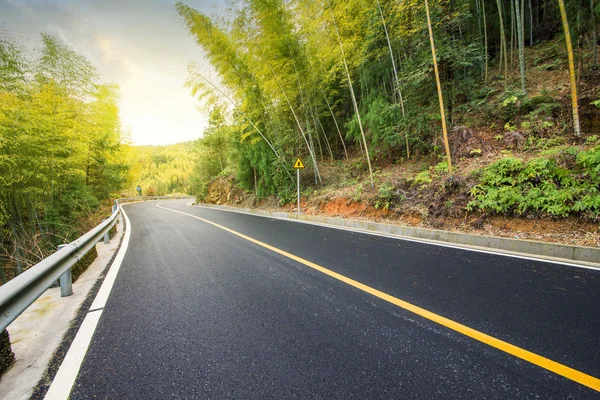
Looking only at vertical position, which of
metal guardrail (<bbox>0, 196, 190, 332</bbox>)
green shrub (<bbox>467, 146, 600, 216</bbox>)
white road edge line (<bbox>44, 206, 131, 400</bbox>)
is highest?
green shrub (<bbox>467, 146, 600, 216</bbox>)

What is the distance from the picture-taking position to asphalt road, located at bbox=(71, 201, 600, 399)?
1.30 metres

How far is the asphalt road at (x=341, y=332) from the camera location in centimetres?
130

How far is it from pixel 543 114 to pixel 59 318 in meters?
10.4

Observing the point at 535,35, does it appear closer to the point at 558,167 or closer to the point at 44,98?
the point at 558,167

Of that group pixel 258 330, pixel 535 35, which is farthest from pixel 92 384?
pixel 535 35

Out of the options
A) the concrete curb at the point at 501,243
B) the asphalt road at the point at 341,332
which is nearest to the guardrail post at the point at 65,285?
the asphalt road at the point at 341,332

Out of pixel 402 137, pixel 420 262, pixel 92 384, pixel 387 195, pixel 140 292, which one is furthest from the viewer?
pixel 402 137

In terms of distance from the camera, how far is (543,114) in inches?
247

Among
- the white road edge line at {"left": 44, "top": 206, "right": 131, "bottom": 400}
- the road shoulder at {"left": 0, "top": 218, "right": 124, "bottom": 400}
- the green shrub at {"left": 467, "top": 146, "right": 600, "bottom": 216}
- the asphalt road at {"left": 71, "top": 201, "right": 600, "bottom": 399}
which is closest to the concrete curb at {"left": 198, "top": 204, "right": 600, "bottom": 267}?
the asphalt road at {"left": 71, "top": 201, "right": 600, "bottom": 399}

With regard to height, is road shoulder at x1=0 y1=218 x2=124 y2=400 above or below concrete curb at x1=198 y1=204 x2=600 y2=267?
above

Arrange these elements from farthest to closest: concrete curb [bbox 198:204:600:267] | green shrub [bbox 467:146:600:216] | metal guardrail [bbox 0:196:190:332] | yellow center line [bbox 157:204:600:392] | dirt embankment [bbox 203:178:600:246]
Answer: green shrub [bbox 467:146:600:216] < dirt embankment [bbox 203:178:600:246] < concrete curb [bbox 198:204:600:267] < metal guardrail [bbox 0:196:190:332] < yellow center line [bbox 157:204:600:392]

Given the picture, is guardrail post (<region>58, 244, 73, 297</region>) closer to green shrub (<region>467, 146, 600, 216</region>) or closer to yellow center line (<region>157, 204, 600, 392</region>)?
yellow center line (<region>157, 204, 600, 392</region>)

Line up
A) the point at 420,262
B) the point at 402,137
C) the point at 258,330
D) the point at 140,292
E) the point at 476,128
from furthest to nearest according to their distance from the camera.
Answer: the point at 402,137 → the point at 476,128 → the point at 420,262 → the point at 140,292 → the point at 258,330

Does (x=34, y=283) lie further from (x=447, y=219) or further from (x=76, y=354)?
(x=447, y=219)
